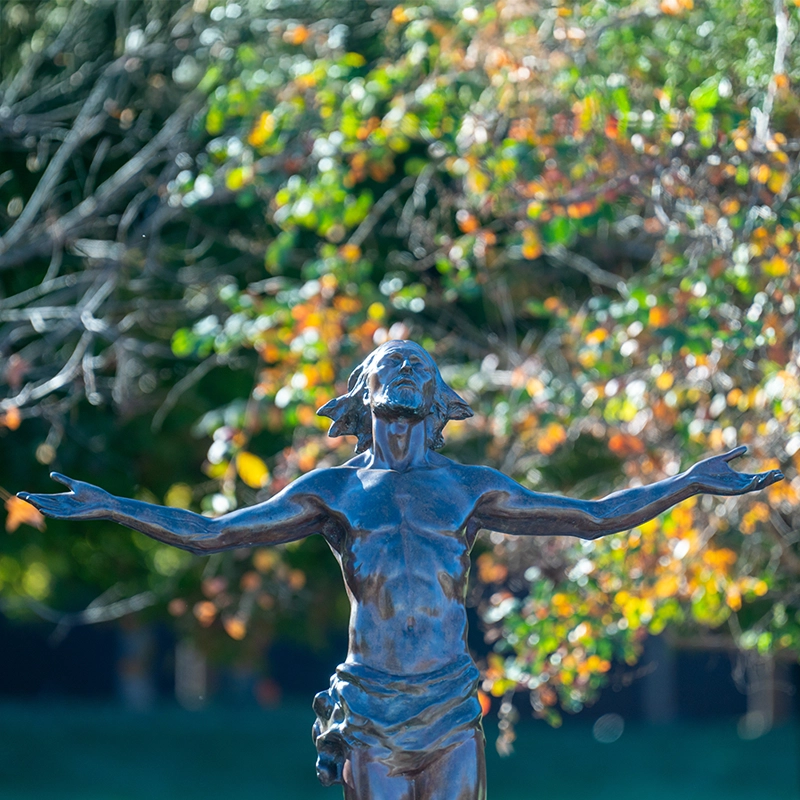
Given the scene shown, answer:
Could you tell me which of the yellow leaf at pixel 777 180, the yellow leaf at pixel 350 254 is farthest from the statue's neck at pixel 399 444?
the yellow leaf at pixel 350 254

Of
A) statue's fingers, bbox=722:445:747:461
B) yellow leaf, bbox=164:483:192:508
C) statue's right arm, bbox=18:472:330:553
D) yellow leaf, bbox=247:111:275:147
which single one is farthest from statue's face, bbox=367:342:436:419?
yellow leaf, bbox=164:483:192:508

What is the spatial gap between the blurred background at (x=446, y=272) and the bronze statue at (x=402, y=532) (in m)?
1.87

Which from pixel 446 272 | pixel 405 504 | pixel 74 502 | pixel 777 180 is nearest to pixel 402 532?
pixel 405 504

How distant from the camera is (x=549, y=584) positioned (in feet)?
19.5

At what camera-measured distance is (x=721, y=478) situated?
3.62 meters

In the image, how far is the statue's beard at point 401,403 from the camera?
3543 millimetres

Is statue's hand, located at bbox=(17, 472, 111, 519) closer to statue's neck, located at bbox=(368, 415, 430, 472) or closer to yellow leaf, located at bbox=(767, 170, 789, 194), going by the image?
statue's neck, located at bbox=(368, 415, 430, 472)

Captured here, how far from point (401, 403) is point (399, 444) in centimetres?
19

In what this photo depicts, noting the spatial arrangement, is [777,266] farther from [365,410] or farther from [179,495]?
[179,495]

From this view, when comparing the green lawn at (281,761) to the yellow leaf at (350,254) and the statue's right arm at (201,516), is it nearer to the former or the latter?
the yellow leaf at (350,254)

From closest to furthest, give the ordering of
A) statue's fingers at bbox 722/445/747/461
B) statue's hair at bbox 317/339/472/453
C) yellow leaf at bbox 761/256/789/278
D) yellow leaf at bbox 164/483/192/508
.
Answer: statue's fingers at bbox 722/445/747/461 → statue's hair at bbox 317/339/472/453 → yellow leaf at bbox 761/256/789/278 → yellow leaf at bbox 164/483/192/508

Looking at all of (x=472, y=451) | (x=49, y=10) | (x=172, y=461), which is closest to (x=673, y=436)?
(x=472, y=451)

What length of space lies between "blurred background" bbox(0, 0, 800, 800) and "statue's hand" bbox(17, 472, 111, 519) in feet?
8.07

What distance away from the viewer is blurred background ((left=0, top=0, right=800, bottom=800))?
5.78 metres
